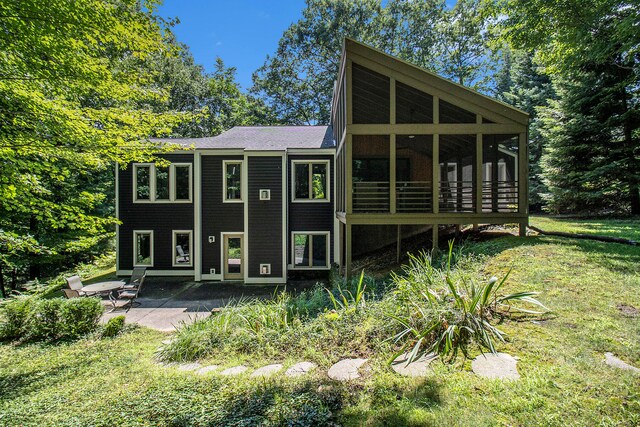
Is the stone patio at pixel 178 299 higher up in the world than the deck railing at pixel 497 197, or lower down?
lower down

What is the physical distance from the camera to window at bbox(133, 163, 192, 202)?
1202cm

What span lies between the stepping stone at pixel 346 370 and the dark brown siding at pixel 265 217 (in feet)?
26.3

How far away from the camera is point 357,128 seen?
27.3 ft

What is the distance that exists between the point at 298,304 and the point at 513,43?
1223 cm

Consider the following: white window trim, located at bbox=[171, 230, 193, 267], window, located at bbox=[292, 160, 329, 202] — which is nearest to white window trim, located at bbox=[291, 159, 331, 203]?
window, located at bbox=[292, 160, 329, 202]

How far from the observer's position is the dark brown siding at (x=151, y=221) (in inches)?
471

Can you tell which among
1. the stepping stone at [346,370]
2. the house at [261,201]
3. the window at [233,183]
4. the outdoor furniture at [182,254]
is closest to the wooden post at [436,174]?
the house at [261,201]

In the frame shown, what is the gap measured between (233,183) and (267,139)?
267 cm

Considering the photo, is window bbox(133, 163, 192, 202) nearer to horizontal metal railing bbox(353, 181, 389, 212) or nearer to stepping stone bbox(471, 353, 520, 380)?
horizontal metal railing bbox(353, 181, 389, 212)

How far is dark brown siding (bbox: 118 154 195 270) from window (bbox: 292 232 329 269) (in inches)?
171

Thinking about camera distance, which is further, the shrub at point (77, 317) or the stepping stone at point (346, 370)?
the shrub at point (77, 317)

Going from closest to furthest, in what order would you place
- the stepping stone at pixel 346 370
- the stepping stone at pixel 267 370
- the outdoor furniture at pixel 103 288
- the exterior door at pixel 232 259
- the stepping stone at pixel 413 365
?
the stepping stone at pixel 413 365 < the stepping stone at pixel 346 370 < the stepping stone at pixel 267 370 < the outdoor furniture at pixel 103 288 < the exterior door at pixel 232 259

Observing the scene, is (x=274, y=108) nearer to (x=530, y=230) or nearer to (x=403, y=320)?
(x=530, y=230)

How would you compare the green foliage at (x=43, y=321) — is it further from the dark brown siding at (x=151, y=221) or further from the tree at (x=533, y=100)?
the tree at (x=533, y=100)
